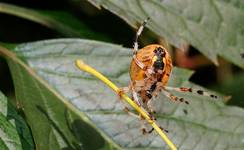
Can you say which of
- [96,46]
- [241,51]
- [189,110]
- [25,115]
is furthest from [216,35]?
[25,115]

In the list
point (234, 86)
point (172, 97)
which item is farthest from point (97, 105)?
point (234, 86)

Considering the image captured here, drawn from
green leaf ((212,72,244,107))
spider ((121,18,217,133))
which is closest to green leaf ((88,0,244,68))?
spider ((121,18,217,133))

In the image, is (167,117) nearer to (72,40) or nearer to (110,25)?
(72,40)

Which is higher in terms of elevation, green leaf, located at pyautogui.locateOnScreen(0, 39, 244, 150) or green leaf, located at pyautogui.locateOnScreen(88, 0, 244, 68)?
green leaf, located at pyautogui.locateOnScreen(88, 0, 244, 68)

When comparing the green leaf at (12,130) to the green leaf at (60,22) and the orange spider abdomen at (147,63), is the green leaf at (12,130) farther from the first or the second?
the green leaf at (60,22)

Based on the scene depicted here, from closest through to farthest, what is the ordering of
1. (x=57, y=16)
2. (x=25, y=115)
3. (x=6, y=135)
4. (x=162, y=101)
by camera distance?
1. (x=6, y=135)
2. (x=25, y=115)
3. (x=162, y=101)
4. (x=57, y=16)

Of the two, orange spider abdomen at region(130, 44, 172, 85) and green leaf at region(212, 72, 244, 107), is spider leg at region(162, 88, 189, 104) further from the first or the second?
green leaf at region(212, 72, 244, 107)

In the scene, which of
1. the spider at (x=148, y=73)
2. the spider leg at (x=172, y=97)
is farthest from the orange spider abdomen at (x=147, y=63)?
the spider leg at (x=172, y=97)
